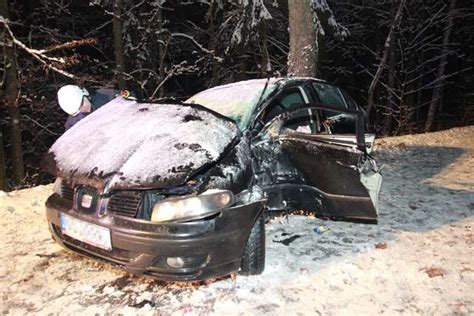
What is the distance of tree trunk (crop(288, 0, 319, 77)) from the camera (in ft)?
25.1

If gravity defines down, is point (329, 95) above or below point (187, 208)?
Result: above

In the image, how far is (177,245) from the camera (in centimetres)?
285

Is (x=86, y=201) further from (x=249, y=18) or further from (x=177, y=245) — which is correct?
(x=249, y=18)

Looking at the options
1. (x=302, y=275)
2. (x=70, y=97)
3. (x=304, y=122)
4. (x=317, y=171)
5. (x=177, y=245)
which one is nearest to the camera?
(x=177, y=245)

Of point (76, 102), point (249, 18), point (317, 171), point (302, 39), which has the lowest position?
point (317, 171)

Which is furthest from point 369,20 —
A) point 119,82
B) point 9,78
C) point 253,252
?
point 253,252

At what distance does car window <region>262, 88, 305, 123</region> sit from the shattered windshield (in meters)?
0.14

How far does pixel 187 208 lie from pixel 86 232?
0.82m

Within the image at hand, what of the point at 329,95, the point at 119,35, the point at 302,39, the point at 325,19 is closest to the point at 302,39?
the point at 302,39

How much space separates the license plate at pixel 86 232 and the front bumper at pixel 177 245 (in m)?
0.04

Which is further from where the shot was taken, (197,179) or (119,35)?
(119,35)

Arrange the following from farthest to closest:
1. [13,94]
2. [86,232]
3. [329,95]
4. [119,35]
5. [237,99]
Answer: [119,35]
[13,94]
[329,95]
[237,99]
[86,232]

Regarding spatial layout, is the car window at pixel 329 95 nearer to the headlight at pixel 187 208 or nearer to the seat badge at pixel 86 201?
the headlight at pixel 187 208

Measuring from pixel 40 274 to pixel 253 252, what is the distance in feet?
6.21
